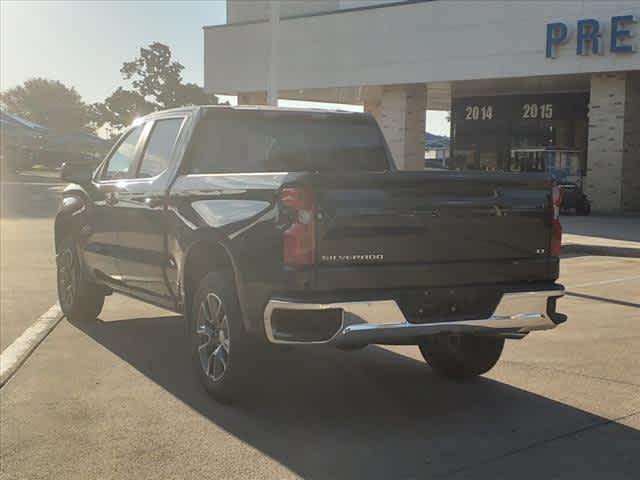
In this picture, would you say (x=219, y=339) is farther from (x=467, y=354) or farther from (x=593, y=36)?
(x=593, y=36)

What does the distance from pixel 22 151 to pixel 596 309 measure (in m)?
49.6

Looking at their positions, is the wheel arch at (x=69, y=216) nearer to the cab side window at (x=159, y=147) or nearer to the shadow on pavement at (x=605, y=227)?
the cab side window at (x=159, y=147)

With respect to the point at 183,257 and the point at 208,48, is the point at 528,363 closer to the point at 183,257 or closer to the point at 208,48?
the point at 183,257

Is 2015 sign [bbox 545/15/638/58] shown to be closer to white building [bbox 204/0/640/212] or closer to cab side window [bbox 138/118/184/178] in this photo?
white building [bbox 204/0/640/212]

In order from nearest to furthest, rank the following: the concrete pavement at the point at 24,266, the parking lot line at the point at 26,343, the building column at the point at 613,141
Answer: the parking lot line at the point at 26,343 < the concrete pavement at the point at 24,266 < the building column at the point at 613,141

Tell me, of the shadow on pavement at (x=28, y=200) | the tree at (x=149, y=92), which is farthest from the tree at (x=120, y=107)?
the shadow on pavement at (x=28, y=200)

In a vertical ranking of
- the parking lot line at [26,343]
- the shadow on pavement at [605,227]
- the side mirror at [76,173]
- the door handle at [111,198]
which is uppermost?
the side mirror at [76,173]

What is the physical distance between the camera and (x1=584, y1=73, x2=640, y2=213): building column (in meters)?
26.9

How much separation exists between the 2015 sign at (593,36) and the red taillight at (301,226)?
2289 cm

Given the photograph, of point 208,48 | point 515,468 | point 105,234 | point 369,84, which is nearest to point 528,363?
point 515,468

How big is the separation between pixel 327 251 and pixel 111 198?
326cm

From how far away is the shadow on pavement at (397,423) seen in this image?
4.63m

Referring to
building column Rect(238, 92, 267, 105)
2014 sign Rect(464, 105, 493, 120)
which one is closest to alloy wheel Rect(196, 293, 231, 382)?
2014 sign Rect(464, 105, 493, 120)

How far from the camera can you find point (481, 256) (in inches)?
214
